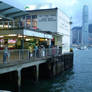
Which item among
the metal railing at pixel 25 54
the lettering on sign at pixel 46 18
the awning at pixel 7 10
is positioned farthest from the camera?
the lettering on sign at pixel 46 18

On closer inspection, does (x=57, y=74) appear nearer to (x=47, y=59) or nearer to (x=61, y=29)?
(x=47, y=59)

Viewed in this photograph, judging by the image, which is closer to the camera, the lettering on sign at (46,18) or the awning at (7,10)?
the awning at (7,10)

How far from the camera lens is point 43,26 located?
36250 mm

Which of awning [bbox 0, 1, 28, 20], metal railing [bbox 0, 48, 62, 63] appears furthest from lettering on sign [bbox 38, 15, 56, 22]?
awning [bbox 0, 1, 28, 20]

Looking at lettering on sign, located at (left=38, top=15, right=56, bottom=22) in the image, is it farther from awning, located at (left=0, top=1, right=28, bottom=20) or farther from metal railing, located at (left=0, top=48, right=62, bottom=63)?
awning, located at (left=0, top=1, right=28, bottom=20)

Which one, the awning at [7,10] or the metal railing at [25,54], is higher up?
the awning at [7,10]

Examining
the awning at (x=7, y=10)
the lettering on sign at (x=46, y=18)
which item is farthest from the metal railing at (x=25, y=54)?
the lettering on sign at (x=46, y=18)

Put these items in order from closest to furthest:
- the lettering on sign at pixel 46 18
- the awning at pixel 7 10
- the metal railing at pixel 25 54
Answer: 1. the metal railing at pixel 25 54
2. the awning at pixel 7 10
3. the lettering on sign at pixel 46 18

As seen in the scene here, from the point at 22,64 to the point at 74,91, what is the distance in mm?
6515

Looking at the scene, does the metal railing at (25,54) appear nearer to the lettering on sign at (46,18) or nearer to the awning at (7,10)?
the awning at (7,10)

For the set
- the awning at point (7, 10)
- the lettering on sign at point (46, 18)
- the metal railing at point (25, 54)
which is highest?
the lettering on sign at point (46, 18)

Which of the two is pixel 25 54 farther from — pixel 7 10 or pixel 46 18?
pixel 46 18

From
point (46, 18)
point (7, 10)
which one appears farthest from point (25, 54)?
point (46, 18)

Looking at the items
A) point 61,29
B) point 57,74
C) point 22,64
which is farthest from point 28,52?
point 61,29
